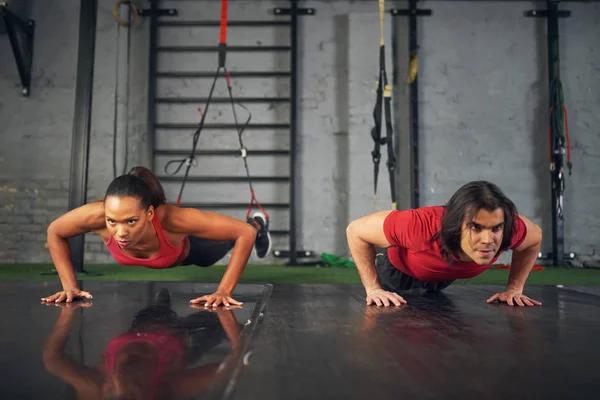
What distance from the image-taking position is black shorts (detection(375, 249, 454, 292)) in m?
2.67

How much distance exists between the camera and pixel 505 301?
240 centimetres

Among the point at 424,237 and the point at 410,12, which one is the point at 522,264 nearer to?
the point at 424,237

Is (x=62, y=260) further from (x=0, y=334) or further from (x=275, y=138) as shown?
(x=275, y=138)

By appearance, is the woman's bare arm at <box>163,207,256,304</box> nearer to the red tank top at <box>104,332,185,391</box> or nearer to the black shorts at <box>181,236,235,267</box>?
the black shorts at <box>181,236,235,267</box>

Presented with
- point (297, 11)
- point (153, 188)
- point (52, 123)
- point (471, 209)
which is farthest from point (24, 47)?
point (471, 209)

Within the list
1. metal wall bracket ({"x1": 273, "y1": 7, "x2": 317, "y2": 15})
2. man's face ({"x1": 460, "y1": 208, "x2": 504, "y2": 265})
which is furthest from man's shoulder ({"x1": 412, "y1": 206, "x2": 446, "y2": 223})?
metal wall bracket ({"x1": 273, "y1": 7, "x2": 317, "y2": 15})

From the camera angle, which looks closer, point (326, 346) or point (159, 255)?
point (326, 346)

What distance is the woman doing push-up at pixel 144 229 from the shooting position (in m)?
2.14

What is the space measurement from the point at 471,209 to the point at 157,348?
1234mm

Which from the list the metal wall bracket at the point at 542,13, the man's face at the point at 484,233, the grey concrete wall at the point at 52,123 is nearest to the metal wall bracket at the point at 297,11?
the grey concrete wall at the point at 52,123

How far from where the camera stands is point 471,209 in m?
1.92

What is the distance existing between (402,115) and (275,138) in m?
1.47

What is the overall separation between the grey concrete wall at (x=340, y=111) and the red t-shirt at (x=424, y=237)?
3282 mm

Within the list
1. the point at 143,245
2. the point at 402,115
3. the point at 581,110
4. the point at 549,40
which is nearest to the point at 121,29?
the point at 402,115
